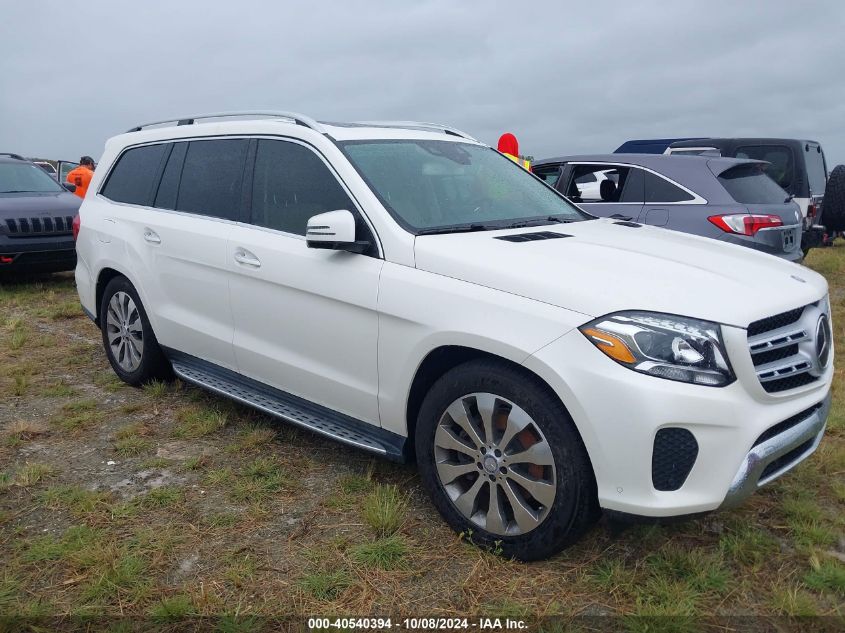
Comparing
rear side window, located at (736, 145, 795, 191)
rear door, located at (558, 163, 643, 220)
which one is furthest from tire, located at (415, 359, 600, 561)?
rear side window, located at (736, 145, 795, 191)

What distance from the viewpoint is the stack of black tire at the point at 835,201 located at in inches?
435

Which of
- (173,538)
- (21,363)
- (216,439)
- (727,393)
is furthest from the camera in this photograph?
(21,363)

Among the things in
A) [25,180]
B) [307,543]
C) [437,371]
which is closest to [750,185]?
[437,371]

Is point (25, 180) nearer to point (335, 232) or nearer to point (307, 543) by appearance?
point (335, 232)

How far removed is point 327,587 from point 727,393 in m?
1.61

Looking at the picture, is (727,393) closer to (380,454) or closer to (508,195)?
(380,454)

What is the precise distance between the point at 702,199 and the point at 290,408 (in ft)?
14.8

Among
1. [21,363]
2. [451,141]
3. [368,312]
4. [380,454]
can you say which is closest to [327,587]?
[380,454]

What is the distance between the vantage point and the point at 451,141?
13.8 ft

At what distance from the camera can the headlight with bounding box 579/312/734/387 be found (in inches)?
97.3

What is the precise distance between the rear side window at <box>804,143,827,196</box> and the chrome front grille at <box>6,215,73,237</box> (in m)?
10.1

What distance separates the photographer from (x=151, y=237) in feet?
14.8

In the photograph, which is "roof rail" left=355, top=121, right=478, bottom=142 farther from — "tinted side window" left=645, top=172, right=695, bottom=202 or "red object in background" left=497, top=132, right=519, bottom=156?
"red object in background" left=497, top=132, right=519, bottom=156

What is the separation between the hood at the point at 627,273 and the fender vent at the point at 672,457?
0.41 metres
